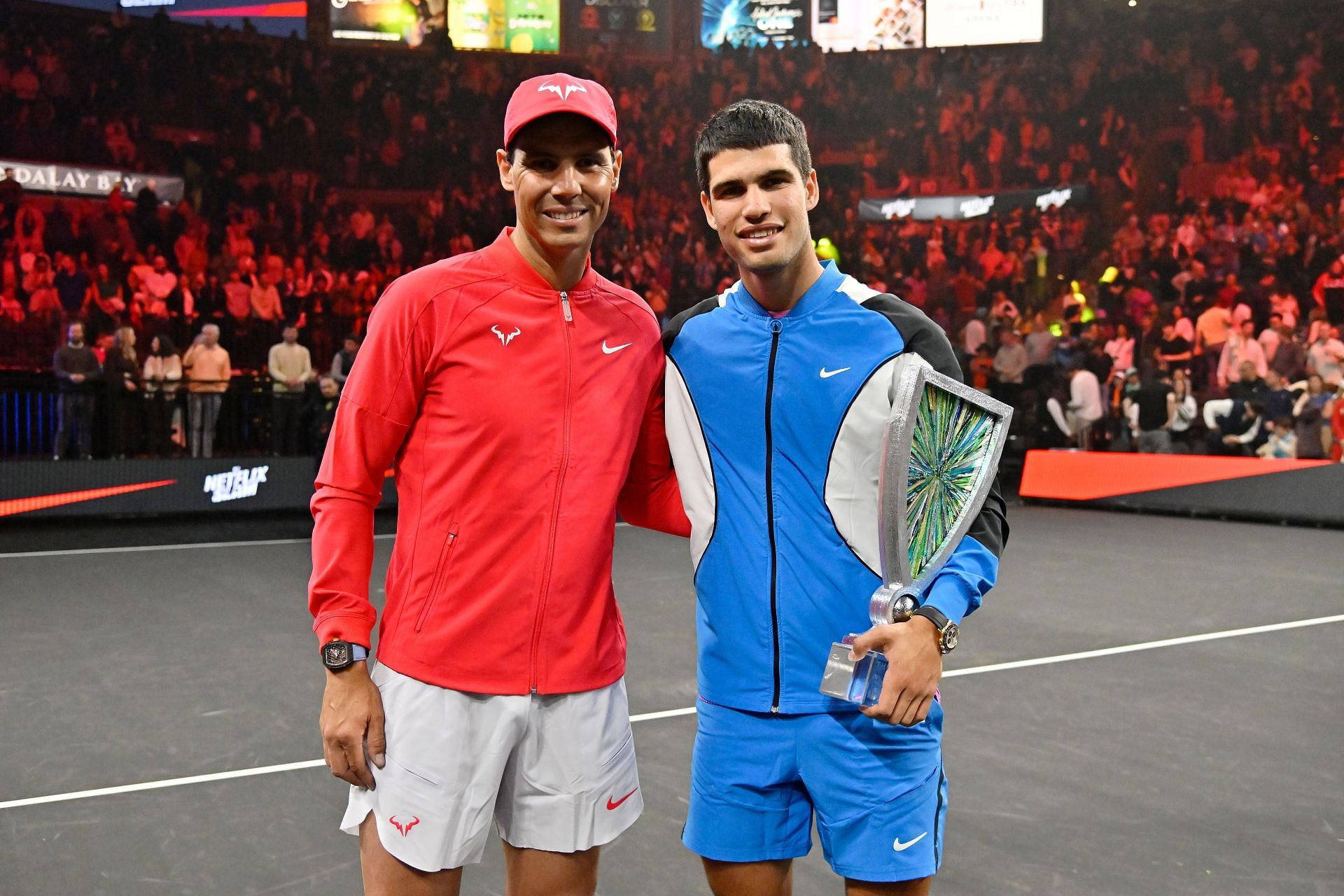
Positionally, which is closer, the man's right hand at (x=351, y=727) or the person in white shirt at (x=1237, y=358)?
the man's right hand at (x=351, y=727)

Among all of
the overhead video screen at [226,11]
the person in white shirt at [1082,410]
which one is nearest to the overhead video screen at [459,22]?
the overhead video screen at [226,11]

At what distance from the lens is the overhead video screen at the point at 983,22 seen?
25.6 metres

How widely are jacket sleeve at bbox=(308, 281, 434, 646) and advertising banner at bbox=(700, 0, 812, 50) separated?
25.5 m

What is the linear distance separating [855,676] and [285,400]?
42.4 feet

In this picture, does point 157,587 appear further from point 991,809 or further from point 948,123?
point 948,123

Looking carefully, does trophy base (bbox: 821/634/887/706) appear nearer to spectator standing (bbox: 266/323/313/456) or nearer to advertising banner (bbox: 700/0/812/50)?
spectator standing (bbox: 266/323/313/456)

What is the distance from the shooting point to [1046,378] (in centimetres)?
1727

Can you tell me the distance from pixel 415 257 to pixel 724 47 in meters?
9.59

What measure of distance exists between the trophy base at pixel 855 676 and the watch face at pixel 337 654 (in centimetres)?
91

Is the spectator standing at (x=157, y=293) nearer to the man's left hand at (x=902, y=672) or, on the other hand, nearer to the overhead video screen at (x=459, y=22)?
the overhead video screen at (x=459, y=22)

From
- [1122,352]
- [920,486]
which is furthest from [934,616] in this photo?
[1122,352]

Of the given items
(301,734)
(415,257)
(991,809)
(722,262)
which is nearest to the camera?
(991,809)

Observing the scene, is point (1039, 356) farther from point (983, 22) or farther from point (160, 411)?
point (160, 411)

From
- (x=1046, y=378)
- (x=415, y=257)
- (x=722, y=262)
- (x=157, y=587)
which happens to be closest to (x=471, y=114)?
(x=415, y=257)
